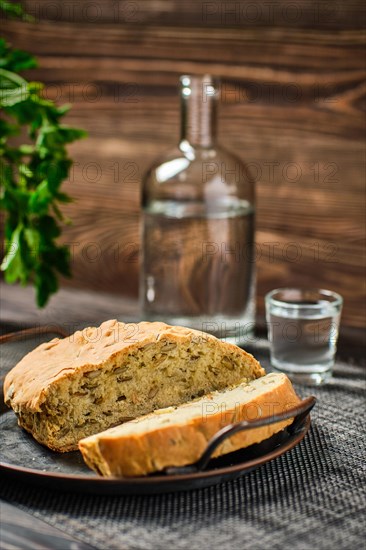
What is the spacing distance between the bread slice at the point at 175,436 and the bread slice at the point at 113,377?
60mm

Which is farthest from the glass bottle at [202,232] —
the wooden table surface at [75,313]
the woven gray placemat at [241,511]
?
the woven gray placemat at [241,511]

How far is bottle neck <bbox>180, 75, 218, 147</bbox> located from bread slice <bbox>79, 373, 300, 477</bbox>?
71 centimetres

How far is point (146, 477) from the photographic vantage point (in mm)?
1024

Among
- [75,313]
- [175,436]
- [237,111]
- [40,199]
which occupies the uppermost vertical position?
[237,111]

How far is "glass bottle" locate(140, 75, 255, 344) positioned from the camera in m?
1.72

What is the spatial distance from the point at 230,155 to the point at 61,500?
2.92 ft

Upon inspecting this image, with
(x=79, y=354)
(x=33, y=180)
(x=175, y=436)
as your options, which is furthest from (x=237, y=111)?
(x=175, y=436)

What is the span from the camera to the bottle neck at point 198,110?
5.46ft

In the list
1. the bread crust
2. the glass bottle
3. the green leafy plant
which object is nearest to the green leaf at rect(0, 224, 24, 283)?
the green leafy plant

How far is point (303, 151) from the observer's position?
6.15ft

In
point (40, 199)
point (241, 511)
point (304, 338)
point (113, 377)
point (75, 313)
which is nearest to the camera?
point (241, 511)

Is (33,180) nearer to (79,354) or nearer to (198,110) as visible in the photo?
(198,110)

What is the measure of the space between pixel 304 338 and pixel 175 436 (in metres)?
0.52

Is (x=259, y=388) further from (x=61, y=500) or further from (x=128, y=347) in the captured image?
(x=61, y=500)
